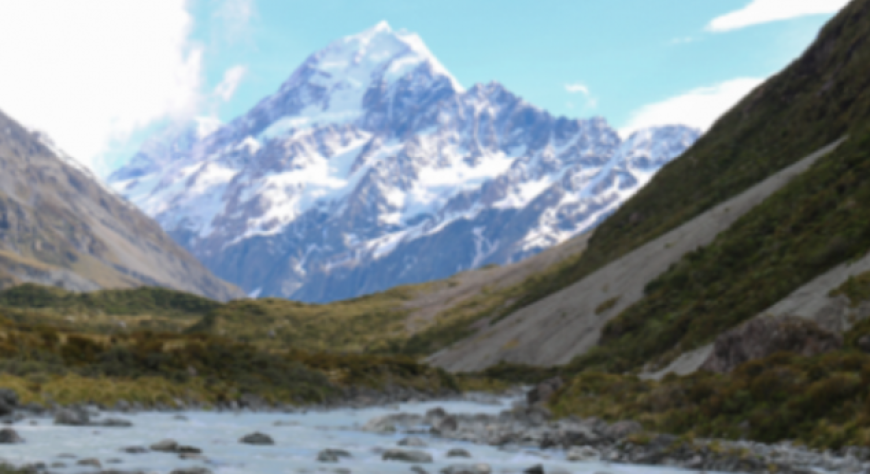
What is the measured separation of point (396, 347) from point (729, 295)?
404ft

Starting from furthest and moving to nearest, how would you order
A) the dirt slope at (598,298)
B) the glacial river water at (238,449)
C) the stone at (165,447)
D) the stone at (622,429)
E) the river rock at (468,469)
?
the dirt slope at (598,298), the stone at (622,429), the stone at (165,447), the river rock at (468,469), the glacial river water at (238,449)

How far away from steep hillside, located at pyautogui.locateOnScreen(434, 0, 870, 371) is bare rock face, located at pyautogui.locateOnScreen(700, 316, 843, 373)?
34.7ft

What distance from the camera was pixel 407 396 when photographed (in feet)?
243

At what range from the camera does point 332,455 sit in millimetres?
28609

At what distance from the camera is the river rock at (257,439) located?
32406 millimetres

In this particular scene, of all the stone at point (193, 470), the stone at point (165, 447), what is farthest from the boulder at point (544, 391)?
the stone at point (193, 470)

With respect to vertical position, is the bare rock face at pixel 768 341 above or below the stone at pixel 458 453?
above

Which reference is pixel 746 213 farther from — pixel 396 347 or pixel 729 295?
pixel 396 347

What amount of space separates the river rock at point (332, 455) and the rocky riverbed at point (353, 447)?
38mm

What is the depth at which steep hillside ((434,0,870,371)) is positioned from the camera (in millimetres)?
58625

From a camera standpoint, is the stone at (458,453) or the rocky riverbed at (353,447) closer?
the rocky riverbed at (353,447)

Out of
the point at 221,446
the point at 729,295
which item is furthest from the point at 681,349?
the point at 221,446

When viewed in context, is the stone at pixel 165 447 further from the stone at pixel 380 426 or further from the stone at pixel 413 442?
the stone at pixel 380 426

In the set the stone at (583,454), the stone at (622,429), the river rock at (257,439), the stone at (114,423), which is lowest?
the stone at (583,454)
